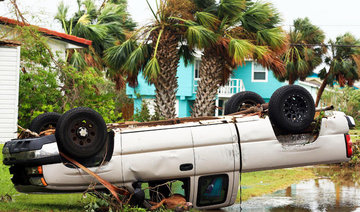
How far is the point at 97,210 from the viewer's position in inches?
302

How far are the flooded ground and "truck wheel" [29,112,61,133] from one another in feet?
10.7

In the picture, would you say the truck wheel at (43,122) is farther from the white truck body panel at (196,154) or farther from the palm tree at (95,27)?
the palm tree at (95,27)

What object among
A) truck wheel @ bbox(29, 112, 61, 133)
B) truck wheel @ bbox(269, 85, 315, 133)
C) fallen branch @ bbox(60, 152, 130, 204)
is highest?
truck wheel @ bbox(269, 85, 315, 133)

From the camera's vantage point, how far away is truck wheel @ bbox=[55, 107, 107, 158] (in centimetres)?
698

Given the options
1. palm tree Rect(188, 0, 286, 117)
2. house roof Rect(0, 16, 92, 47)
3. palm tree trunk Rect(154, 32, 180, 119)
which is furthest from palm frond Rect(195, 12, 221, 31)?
house roof Rect(0, 16, 92, 47)

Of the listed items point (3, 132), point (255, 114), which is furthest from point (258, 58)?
point (255, 114)

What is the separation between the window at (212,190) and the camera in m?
7.56

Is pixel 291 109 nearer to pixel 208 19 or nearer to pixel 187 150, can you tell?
pixel 187 150

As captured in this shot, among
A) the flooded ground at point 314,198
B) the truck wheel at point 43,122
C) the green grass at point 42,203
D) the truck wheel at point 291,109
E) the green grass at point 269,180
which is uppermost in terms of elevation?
the truck wheel at point 291,109

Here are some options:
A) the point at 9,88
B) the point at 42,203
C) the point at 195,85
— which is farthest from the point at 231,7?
the point at 195,85

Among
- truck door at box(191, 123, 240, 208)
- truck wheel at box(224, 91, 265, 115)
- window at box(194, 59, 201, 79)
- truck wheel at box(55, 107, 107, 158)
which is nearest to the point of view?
truck wheel at box(55, 107, 107, 158)

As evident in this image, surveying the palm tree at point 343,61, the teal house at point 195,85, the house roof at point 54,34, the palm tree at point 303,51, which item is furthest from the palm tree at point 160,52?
the palm tree at point 343,61

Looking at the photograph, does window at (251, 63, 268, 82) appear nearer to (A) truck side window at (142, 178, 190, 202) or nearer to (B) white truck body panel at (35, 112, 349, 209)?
(B) white truck body panel at (35, 112, 349, 209)

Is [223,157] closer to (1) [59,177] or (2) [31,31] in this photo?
(1) [59,177]
